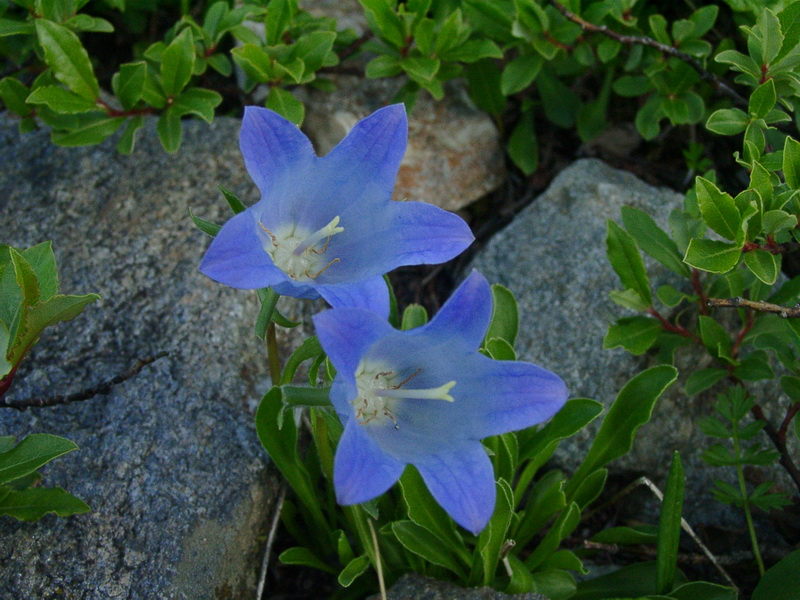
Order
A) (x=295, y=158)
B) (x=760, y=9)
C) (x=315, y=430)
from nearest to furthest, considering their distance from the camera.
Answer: (x=295, y=158)
(x=315, y=430)
(x=760, y=9)

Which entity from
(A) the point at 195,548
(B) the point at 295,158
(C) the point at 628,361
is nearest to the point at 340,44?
(B) the point at 295,158

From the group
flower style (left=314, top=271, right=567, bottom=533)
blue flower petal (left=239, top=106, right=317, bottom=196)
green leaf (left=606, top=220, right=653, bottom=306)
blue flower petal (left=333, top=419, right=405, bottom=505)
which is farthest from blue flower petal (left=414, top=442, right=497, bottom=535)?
green leaf (left=606, top=220, right=653, bottom=306)

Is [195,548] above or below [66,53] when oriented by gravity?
below

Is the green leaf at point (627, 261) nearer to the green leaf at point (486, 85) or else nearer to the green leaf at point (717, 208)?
the green leaf at point (717, 208)

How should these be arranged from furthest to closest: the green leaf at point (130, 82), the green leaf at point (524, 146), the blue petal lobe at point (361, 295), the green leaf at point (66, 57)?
the green leaf at point (524, 146) → the green leaf at point (130, 82) → the green leaf at point (66, 57) → the blue petal lobe at point (361, 295)

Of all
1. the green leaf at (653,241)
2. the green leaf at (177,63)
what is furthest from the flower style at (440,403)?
the green leaf at (177,63)

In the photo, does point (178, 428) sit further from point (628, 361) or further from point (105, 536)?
point (628, 361)

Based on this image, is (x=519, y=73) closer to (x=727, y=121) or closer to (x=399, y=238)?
(x=727, y=121)
